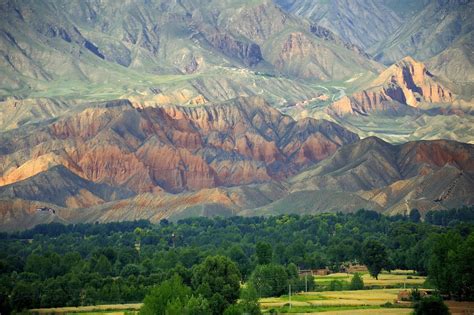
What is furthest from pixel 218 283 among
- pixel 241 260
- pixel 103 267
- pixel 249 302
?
pixel 103 267

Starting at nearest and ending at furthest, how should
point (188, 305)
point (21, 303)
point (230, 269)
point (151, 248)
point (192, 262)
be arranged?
point (188, 305) → point (230, 269) → point (21, 303) → point (192, 262) → point (151, 248)

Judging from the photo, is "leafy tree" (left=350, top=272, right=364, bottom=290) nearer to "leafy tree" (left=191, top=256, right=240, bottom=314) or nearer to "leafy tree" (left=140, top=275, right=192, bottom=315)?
"leafy tree" (left=191, top=256, right=240, bottom=314)

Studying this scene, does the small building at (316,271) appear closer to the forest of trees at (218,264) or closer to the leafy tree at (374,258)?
the forest of trees at (218,264)

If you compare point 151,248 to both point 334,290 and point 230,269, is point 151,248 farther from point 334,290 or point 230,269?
point 230,269

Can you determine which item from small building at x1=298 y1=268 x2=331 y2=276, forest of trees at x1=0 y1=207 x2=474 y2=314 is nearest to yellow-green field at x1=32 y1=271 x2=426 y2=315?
forest of trees at x1=0 y1=207 x2=474 y2=314

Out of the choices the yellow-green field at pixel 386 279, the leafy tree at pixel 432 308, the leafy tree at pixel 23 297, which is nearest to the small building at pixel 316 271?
the yellow-green field at pixel 386 279

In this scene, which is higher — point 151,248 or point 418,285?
point 151,248

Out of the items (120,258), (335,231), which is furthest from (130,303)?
(335,231)
